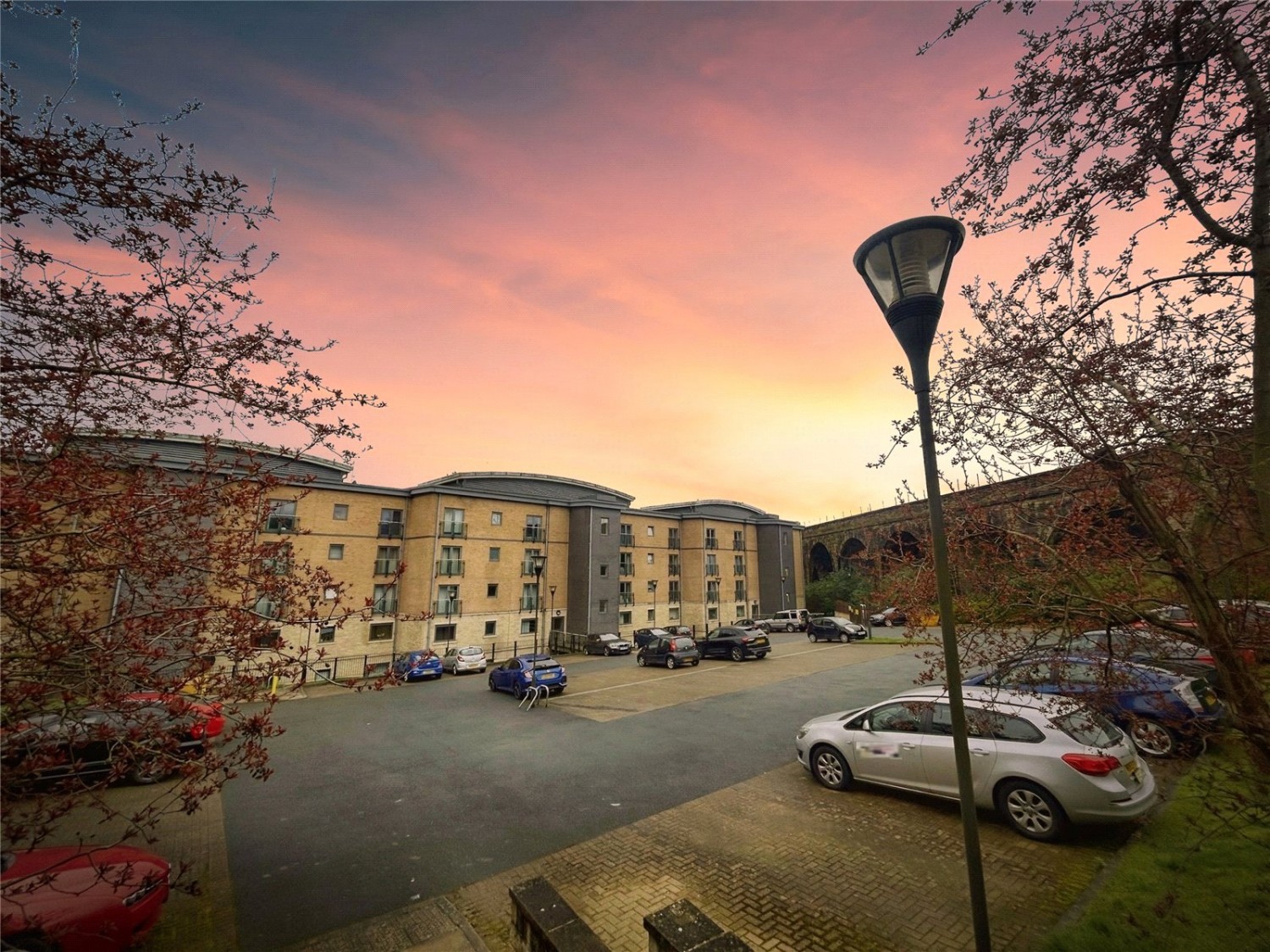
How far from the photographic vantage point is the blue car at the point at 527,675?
17219 millimetres

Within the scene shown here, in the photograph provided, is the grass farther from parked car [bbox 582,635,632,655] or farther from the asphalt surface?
parked car [bbox 582,635,632,655]

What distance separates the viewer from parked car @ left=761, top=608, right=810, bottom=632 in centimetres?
4069

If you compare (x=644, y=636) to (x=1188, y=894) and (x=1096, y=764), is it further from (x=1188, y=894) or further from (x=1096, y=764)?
(x=1188, y=894)

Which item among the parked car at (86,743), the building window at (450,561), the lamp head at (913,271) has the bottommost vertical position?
the parked car at (86,743)

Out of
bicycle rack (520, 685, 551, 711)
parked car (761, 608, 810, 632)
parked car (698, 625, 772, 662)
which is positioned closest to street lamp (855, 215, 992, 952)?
bicycle rack (520, 685, 551, 711)

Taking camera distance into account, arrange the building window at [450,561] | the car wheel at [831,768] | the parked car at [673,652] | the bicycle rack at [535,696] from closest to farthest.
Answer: the car wheel at [831,768] → the bicycle rack at [535,696] → the parked car at [673,652] → the building window at [450,561]

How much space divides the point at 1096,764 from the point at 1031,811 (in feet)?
3.39

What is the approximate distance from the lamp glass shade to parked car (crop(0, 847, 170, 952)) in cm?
781

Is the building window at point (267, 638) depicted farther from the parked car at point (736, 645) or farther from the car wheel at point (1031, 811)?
the parked car at point (736, 645)

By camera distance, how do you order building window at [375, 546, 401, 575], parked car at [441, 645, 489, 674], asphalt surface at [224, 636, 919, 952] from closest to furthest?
asphalt surface at [224, 636, 919, 952] → parked car at [441, 645, 489, 674] → building window at [375, 546, 401, 575]

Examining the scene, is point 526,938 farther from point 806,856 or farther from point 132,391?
point 132,391

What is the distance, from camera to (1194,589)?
4.05 meters

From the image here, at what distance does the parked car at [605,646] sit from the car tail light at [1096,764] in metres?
26.2

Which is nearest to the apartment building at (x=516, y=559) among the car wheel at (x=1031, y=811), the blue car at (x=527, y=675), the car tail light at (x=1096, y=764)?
the blue car at (x=527, y=675)
